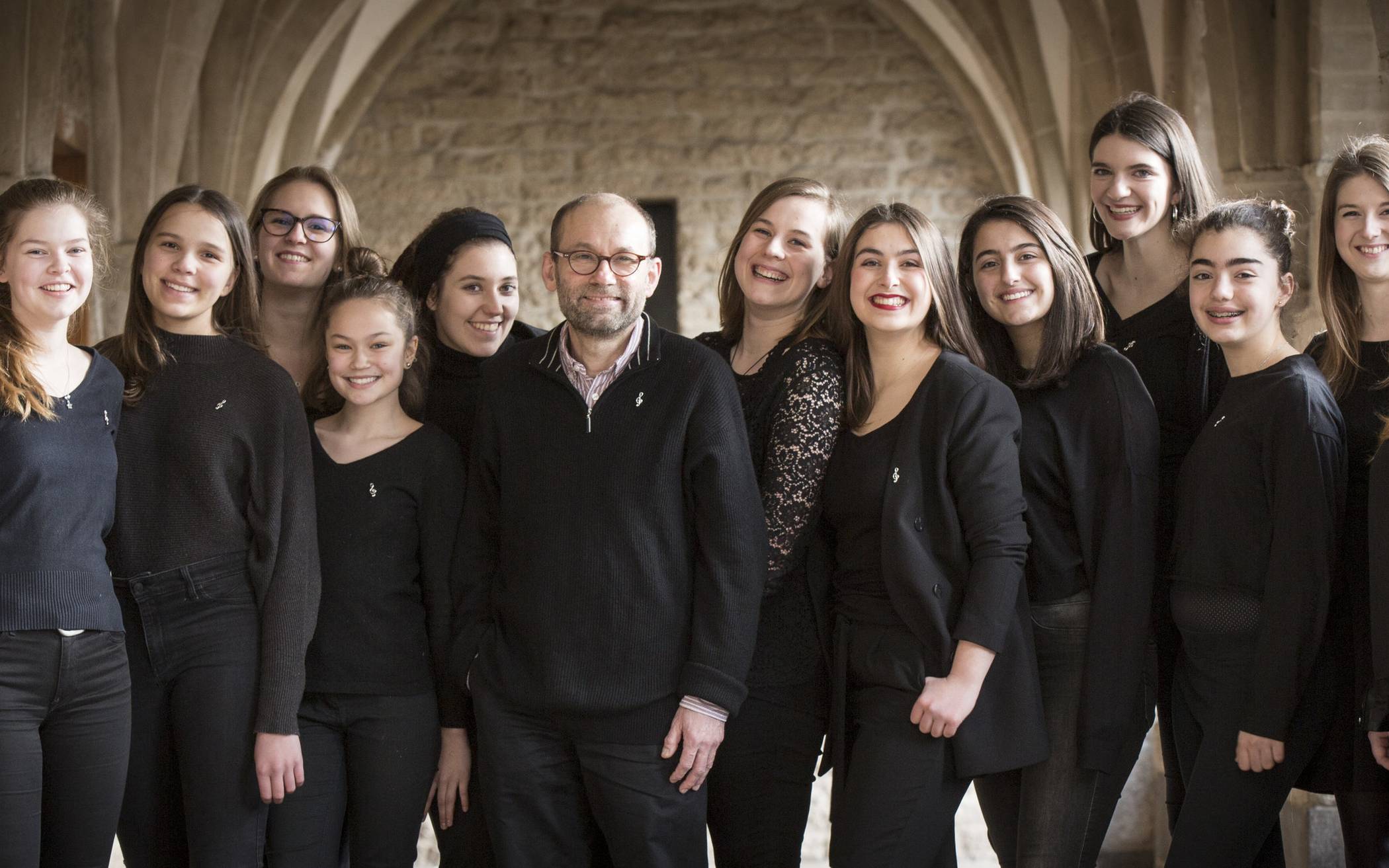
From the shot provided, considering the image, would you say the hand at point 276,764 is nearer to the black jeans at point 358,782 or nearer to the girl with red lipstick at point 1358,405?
the black jeans at point 358,782

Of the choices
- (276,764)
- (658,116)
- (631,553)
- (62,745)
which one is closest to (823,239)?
(631,553)

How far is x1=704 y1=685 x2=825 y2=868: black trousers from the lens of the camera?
2.51 meters

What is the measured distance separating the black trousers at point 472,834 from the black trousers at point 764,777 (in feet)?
1.57

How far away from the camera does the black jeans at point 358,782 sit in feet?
8.23

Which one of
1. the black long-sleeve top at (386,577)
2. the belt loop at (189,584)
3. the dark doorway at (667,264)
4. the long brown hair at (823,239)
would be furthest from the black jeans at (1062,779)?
the dark doorway at (667,264)

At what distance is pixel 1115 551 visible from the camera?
8.05 feet

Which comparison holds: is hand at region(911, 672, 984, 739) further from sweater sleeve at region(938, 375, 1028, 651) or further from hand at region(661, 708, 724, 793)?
hand at region(661, 708, 724, 793)

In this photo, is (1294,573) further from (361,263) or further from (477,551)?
(361,263)

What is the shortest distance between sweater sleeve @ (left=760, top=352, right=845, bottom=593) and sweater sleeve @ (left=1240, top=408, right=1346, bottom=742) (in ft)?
2.65

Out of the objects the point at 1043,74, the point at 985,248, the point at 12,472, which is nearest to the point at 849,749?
the point at 985,248

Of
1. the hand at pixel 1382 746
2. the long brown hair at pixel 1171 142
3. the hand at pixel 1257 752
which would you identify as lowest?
the hand at pixel 1257 752

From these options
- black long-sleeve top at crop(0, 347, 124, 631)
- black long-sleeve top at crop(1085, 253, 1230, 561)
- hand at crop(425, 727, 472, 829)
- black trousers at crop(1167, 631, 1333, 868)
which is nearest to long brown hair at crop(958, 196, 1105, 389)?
black long-sleeve top at crop(1085, 253, 1230, 561)

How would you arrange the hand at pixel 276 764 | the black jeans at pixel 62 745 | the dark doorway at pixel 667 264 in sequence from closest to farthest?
the black jeans at pixel 62 745 → the hand at pixel 276 764 → the dark doorway at pixel 667 264

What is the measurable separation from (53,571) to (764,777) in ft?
4.28
